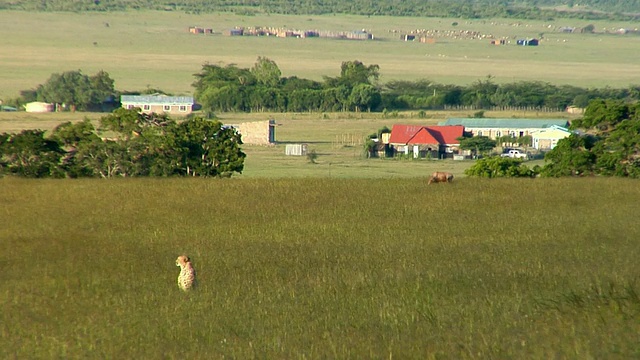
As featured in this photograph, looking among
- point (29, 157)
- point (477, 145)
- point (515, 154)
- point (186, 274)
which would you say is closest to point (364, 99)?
point (477, 145)

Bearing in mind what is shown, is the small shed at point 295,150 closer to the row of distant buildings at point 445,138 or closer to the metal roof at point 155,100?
the row of distant buildings at point 445,138

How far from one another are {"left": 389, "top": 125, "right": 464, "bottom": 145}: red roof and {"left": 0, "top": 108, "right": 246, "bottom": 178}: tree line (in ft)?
82.1

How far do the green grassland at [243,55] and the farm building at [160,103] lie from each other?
16.2 m

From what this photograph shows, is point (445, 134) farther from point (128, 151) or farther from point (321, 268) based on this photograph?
point (321, 268)

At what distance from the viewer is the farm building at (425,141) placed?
182 ft

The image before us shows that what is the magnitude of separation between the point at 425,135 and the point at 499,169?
83.0 feet

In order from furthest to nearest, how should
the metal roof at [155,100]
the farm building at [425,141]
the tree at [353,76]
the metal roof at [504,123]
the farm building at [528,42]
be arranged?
the farm building at [528,42]
the tree at [353,76]
the metal roof at [155,100]
the metal roof at [504,123]
the farm building at [425,141]

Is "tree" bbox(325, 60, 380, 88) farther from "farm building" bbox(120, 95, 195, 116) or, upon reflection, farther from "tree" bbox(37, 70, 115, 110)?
"tree" bbox(37, 70, 115, 110)

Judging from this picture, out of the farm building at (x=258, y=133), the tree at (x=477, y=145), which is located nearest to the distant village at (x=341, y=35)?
the farm building at (x=258, y=133)

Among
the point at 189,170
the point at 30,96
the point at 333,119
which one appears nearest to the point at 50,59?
the point at 30,96

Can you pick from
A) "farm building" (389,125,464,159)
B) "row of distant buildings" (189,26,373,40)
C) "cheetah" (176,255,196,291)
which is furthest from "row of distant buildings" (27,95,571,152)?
"row of distant buildings" (189,26,373,40)

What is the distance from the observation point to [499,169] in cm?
3097

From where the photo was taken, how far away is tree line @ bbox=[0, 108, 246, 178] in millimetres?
28672

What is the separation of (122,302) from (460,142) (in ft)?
146
